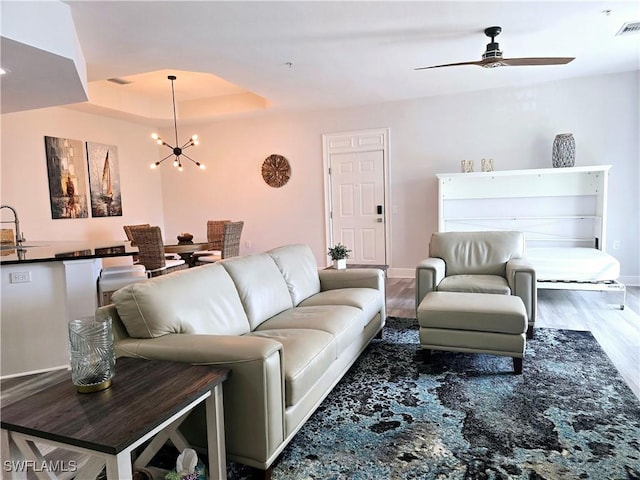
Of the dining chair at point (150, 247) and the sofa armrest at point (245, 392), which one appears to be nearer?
the sofa armrest at point (245, 392)

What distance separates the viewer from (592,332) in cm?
347

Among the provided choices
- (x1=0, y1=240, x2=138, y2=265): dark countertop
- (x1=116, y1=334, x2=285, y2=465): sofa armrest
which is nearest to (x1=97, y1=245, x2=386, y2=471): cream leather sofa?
(x1=116, y1=334, x2=285, y2=465): sofa armrest

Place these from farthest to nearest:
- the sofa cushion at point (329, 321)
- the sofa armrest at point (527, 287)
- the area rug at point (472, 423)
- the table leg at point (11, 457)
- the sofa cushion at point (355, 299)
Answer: the sofa armrest at point (527, 287) < the sofa cushion at point (355, 299) < the sofa cushion at point (329, 321) < the area rug at point (472, 423) < the table leg at point (11, 457)

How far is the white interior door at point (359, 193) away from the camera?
6.19 metres

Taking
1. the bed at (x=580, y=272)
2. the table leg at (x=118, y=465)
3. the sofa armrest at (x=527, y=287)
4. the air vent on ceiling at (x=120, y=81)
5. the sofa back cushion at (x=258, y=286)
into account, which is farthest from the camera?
the air vent on ceiling at (x=120, y=81)

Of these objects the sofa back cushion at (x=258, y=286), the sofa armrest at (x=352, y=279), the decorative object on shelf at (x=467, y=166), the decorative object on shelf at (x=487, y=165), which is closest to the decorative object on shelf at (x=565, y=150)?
the decorative object on shelf at (x=487, y=165)

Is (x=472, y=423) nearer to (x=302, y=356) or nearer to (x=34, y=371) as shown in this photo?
(x=302, y=356)

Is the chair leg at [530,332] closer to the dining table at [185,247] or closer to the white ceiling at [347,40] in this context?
the white ceiling at [347,40]

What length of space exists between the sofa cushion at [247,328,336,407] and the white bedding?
10.2ft

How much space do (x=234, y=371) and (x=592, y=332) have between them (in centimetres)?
323

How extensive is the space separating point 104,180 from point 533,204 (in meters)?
6.21

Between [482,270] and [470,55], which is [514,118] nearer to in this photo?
[470,55]

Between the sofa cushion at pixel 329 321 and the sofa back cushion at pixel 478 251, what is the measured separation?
1720mm

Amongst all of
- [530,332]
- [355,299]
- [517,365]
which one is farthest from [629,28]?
[355,299]
